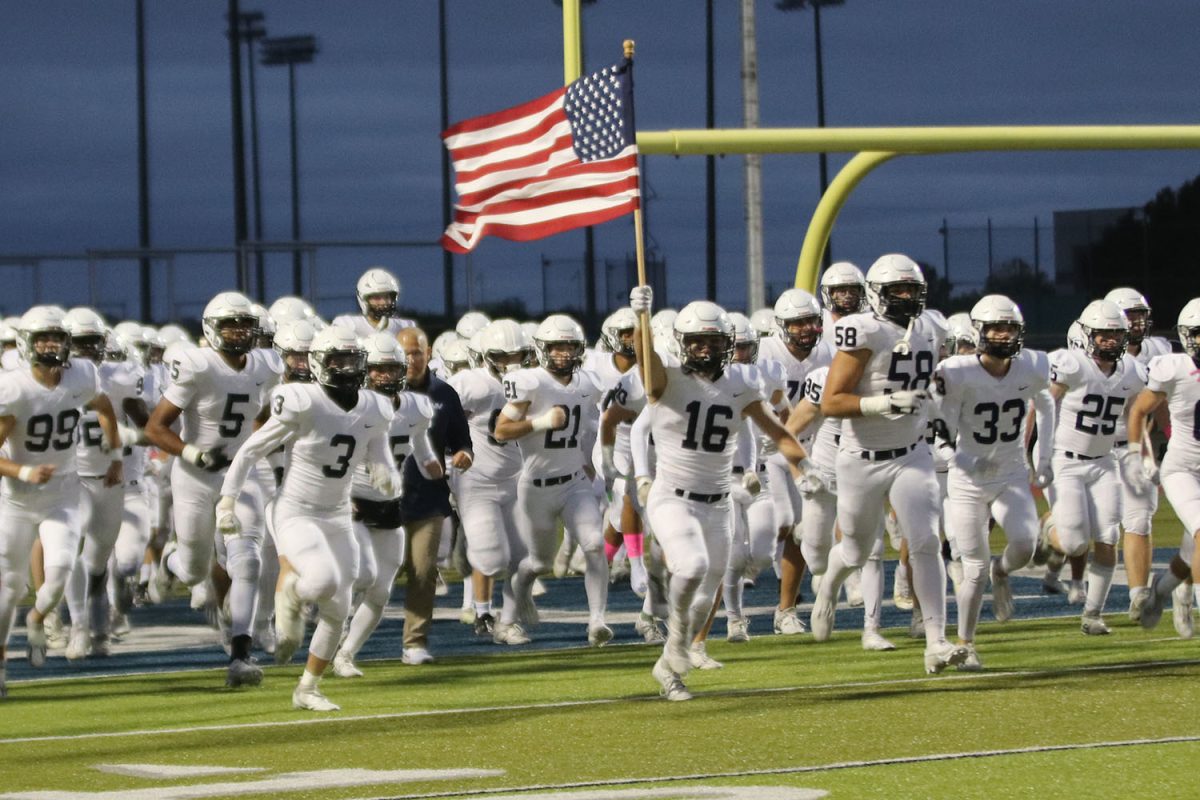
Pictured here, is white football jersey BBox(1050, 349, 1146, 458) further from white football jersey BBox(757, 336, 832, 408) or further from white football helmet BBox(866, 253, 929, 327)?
white football helmet BBox(866, 253, 929, 327)

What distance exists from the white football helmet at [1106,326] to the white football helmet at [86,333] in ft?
18.7

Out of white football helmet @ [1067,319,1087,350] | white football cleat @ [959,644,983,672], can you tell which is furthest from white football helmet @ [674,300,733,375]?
white football helmet @ [1067,319,1087,350]

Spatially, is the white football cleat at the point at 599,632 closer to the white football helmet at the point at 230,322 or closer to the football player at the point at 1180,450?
the white football helmet at the point at 230,322

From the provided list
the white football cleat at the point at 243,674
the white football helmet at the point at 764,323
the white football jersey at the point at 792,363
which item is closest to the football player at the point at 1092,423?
the white football jersey at the point at 792,363

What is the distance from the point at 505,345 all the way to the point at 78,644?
3082 mm

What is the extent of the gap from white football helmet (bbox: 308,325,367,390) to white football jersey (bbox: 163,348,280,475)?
174cm

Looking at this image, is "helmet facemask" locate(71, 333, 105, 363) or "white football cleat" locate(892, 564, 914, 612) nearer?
"helmet facemask" locate(71, 333, 105, 363)

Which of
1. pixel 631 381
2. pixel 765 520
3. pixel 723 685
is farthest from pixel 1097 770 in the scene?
pixel 765 520

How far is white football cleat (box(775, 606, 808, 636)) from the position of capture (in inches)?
488

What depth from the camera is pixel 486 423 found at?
12.9 metres

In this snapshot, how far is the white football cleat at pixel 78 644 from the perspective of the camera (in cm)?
1216

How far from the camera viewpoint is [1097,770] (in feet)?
23.5

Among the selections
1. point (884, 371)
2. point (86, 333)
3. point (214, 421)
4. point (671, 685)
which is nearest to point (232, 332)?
point (214, 421)

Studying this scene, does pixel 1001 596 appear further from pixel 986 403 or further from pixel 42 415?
pixel 42 415
